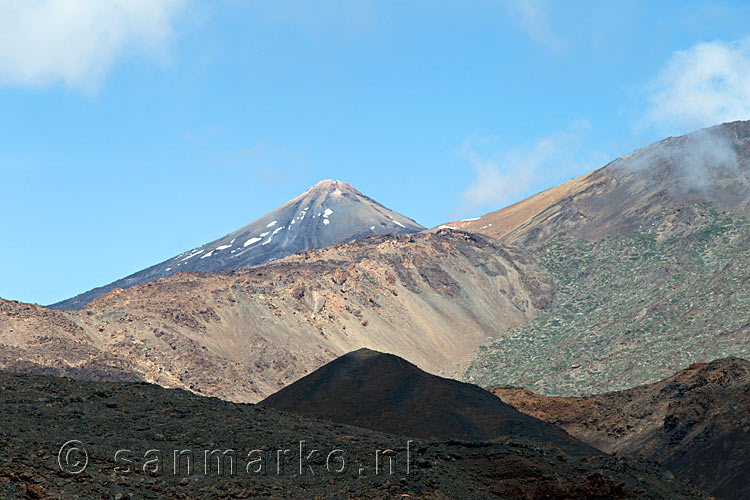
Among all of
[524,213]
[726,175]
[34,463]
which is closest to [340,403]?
[34,463]

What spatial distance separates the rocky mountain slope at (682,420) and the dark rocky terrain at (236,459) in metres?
15.7

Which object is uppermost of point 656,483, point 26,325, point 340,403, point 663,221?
point 26,325

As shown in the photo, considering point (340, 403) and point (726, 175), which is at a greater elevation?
point (726, 175)

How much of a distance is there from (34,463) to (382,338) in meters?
86.5

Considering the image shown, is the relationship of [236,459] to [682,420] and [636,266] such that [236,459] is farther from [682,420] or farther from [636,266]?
[636,266]

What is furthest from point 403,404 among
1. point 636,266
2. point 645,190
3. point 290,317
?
point 645,190

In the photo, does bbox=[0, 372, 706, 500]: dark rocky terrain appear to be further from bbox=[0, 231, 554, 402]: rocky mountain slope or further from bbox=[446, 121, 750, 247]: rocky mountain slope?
bbox=[446, 121, 750, 247]: rocky mountain slope

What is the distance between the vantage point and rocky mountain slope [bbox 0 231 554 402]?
80750 millimetres

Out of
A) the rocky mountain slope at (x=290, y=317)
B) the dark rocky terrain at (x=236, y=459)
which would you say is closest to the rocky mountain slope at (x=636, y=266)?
the rocky mountain slope at (x=290, y=317)

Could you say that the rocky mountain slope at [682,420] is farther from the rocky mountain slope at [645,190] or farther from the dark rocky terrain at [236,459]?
the rocky mountain slope at [645,190]

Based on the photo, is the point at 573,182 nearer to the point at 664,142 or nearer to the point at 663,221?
the point at 664,142

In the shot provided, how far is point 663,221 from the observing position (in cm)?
12775

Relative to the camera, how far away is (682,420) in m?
45.4

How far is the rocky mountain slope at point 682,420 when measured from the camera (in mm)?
37562
